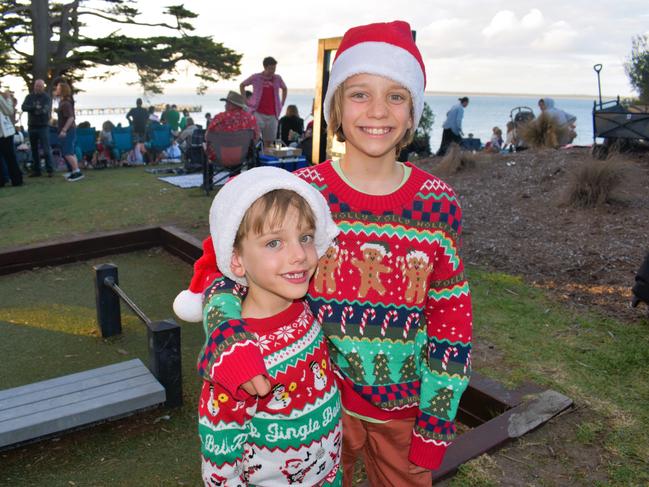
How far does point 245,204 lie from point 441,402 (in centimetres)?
92

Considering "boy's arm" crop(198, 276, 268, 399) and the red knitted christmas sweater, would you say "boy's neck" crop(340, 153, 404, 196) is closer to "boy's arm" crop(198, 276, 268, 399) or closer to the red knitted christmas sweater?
the red knitted christmas sweater

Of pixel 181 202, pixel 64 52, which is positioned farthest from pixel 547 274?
pixel 64 52

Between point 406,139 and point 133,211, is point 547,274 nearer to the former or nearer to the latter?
point 406,139

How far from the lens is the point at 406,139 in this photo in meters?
2.06

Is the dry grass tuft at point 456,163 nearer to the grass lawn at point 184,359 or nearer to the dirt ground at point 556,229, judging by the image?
the dirt ground at point 556,229

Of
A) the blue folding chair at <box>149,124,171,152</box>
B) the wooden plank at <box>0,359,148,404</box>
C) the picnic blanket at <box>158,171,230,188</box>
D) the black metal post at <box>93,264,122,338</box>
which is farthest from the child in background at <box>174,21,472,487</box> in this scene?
the blue folding chair at <box>149,124,171,152</box>

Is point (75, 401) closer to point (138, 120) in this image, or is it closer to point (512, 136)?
point (138, 120)

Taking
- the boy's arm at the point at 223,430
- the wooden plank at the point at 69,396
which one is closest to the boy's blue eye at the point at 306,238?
the boy's arm at the point at 223,430

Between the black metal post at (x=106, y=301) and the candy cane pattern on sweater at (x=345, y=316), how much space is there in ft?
10.8

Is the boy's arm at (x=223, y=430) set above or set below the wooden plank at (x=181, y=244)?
above

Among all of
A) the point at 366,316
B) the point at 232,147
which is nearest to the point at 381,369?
the point at 366,316

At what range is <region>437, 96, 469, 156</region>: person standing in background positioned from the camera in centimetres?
1583

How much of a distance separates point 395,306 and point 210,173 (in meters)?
9.11

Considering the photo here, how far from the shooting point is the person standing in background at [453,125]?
1583 cm
